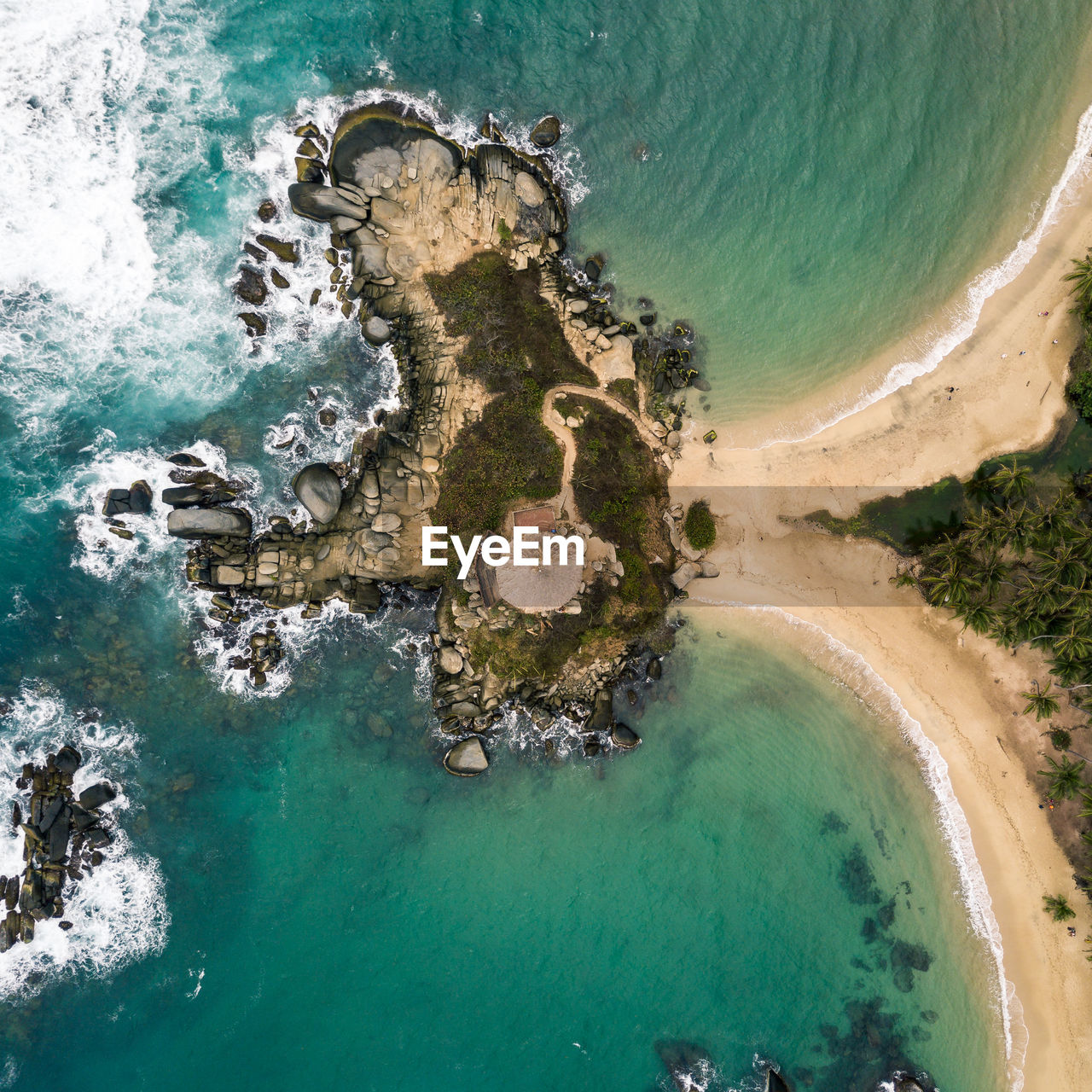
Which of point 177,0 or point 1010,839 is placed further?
point 1010,839

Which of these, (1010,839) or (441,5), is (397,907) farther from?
(441,5)

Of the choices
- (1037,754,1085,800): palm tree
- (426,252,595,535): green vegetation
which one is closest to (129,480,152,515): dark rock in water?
(426,252,595,535): green vegetation

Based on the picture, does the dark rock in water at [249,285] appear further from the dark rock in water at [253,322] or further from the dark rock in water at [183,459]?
the dark rock in water at [183,459]

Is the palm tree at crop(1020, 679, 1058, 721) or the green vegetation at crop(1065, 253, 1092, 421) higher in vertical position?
the green vegetation at crop(1065, 253, 1092, 421)

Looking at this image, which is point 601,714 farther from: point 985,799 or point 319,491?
point 985,799

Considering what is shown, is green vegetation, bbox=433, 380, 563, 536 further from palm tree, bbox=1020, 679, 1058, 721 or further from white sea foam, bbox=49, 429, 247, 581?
palm tree, bbox=1020, 679, 1058, 721

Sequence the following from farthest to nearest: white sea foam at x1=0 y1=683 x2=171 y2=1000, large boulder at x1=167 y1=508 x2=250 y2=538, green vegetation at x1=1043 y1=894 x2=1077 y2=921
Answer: green vegetation at x1=1043 y1=894 x2=1077 y2=921
large boulder at x1=167 y1=508 x2=250 y2=538
white sea foam at x1=0 y1=683 x2=171 y2=1000

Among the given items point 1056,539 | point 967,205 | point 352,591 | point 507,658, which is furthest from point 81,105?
point 1056,539

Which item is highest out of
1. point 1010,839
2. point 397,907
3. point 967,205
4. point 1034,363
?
point 967,205

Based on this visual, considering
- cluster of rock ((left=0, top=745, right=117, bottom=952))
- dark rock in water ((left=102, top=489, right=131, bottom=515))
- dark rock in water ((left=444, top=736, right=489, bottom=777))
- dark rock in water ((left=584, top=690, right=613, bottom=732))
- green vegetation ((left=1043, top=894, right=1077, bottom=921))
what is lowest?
green vegetation ((left=1043, top=894, right=1077, bottom=921))
